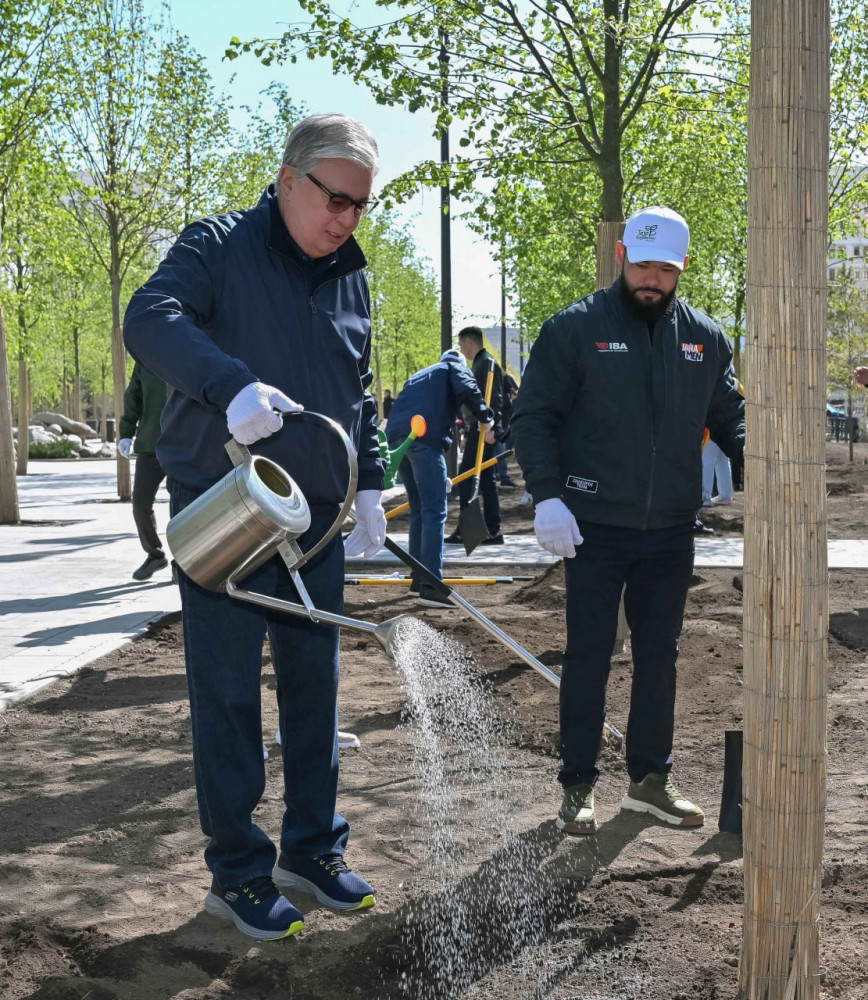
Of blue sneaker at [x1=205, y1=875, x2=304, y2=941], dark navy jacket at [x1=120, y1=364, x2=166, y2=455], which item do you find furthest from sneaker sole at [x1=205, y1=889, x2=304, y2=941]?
dark navy jacket at [x1=120, y1=364, x2=166, y2=455]

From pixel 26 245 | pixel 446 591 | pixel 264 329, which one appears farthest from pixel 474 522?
pixel 26 245

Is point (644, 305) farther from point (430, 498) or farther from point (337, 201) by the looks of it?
point (430, 498)

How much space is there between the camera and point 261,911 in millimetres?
3123

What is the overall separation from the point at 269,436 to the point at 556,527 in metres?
1.11

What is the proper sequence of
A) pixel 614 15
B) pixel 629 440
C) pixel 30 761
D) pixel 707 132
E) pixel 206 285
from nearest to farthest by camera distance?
pixel 206 285 → pixel 629 440 → pixel 30 761 → pixel 614 15 → pixel 707 132

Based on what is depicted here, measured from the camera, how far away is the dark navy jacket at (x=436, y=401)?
333 inches

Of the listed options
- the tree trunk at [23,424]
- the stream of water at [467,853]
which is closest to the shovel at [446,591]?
the stream of water at [467,853]

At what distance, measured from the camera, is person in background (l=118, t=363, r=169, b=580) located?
28.1ft

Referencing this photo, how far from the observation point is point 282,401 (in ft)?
9.43

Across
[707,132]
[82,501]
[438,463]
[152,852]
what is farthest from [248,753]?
[82,501]

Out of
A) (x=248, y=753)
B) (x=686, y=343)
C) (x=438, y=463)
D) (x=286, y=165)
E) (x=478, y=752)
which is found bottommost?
(x=478, y=752)

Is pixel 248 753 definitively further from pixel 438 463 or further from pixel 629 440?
pixel 438 463

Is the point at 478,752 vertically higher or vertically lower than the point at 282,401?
lower

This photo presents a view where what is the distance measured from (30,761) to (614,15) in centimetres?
629
